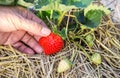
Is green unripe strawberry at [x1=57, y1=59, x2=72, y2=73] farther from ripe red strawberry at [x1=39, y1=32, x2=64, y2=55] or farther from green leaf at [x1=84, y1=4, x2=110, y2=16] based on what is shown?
green leaf at [x1=84, y1=4, x2=110, y2=16]

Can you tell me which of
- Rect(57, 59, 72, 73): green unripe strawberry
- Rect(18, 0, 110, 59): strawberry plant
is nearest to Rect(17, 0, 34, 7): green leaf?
Rect(18, 0, 110, 59): strawberry plant

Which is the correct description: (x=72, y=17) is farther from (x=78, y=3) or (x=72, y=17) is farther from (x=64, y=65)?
(x=64, y=65)

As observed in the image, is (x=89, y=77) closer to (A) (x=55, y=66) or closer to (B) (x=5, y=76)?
(A) (x=55, y=66)

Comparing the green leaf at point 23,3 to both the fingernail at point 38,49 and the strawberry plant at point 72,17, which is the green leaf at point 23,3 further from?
the fingernail at point 38,49

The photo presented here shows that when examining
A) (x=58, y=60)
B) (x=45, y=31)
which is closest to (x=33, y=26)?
(x=45, y=31)

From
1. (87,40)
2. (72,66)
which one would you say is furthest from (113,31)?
(72,66)

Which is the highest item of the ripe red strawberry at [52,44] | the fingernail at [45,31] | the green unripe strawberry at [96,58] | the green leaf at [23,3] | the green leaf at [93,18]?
the green leaf at [23,3]

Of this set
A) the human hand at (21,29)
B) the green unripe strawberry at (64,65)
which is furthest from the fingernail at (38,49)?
the green unripe strawberry at (64,65)
